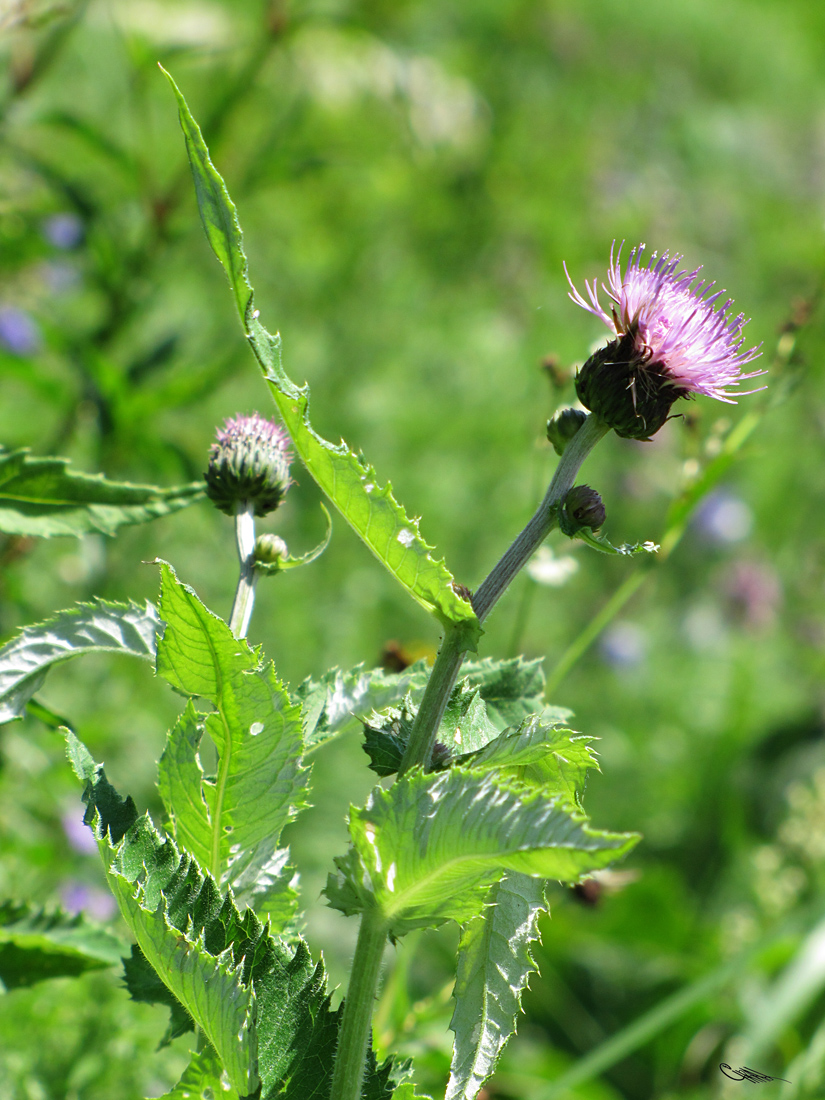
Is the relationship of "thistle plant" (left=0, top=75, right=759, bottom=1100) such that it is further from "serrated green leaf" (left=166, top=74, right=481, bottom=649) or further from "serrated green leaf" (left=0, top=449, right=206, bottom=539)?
"serrated green leaf" (left=0, top=449, right=206, bottom=539)

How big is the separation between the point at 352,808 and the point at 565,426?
373 mm

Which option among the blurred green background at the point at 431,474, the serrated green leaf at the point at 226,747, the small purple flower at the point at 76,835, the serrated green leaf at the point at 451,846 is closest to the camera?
the serrated green leaf at the point at 451,846

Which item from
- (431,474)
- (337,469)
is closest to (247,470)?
(337,469)

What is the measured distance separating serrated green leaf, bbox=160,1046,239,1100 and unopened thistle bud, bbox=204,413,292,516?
1.48ft

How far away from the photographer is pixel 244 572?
84cm

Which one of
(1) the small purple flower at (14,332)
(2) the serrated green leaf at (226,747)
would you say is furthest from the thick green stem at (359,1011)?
(1) the small purple flower at (14,332)

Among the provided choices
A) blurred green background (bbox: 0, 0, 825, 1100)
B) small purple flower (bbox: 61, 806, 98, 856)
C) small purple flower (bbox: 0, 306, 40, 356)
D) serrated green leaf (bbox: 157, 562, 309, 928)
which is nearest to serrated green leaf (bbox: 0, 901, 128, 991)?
serrated green leaf (bbox: 157, 562, 309, 928)

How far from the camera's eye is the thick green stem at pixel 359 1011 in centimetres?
72

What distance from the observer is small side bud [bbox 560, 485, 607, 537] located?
742mm

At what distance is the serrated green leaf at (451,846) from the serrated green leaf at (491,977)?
64 mm

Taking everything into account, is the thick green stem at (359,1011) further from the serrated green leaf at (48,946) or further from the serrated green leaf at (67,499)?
the serrated green leaf at (67,499)

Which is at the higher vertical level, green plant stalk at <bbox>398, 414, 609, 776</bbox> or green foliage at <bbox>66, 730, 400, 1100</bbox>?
green plant stalk at <bbox>398, 414, 609, 776</bbox>

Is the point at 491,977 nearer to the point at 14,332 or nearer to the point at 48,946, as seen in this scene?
the point at 48,946

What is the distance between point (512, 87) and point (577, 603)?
15.4ft
